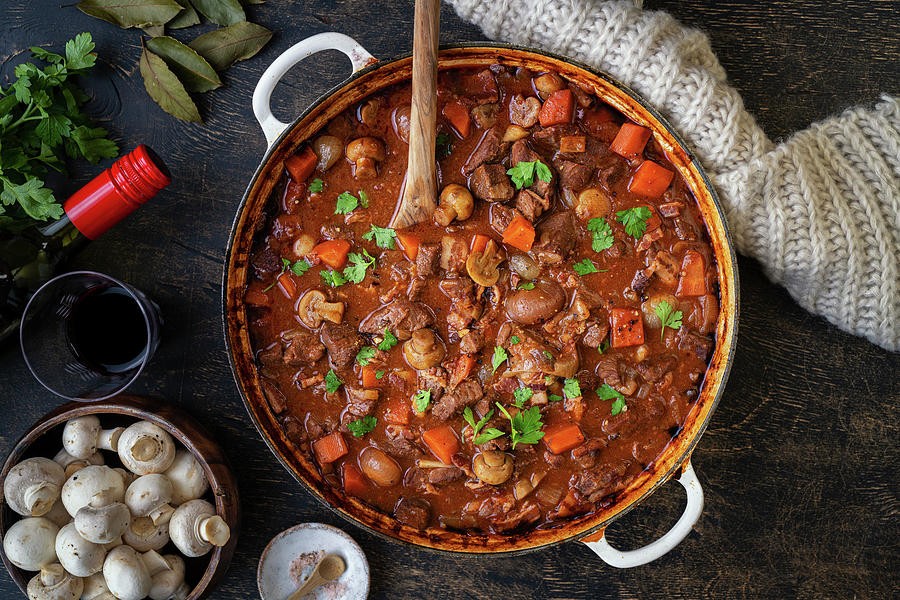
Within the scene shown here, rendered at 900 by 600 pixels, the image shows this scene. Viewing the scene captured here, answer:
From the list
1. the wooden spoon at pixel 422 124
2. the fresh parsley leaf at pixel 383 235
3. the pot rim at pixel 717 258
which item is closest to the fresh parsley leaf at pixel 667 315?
the pot rim at pixel 717 258

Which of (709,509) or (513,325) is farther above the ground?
(513,325)

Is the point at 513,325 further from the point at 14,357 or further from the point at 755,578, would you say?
the point at 14,357

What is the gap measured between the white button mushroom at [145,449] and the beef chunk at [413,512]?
967 millimetres

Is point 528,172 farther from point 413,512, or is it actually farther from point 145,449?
point 145,449

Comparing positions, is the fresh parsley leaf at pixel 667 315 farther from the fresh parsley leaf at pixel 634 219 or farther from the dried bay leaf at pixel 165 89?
the dried bay leaf at pixel 165 89

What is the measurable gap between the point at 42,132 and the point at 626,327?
2.56 metres

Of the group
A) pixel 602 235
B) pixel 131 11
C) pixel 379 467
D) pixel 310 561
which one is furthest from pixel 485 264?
pixel 131 11

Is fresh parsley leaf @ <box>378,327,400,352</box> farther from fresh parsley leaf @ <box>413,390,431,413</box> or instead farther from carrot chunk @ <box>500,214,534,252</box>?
carrot chunk @ <box>500,214,534,252</box>

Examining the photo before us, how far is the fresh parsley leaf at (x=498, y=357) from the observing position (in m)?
2.57

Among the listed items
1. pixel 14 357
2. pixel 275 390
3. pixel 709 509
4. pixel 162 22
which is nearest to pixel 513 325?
pixel 275 390

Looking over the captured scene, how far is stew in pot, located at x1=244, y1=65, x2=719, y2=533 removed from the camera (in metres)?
2.54

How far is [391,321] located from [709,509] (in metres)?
1.69

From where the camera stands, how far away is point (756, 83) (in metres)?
2.85

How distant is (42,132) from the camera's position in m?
2.70
